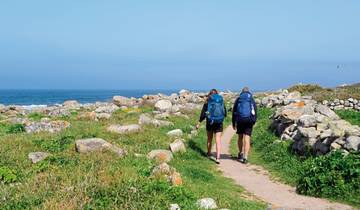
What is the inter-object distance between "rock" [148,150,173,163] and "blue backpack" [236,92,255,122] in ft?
9.53

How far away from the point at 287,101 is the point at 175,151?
16554 mm

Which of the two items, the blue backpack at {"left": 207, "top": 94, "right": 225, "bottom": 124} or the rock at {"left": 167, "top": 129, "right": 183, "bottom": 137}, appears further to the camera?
the rock at {"left": 167, "top": 129, "right": 183, "bottom": 137}

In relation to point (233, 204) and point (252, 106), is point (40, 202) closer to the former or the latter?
point (233, 204)

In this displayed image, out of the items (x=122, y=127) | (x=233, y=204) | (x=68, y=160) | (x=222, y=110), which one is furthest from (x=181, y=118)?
(x=233, y=204)

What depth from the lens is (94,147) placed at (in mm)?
13094

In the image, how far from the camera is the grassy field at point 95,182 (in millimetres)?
8617

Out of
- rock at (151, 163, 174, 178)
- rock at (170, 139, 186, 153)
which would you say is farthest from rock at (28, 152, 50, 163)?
rock at (170, 139, 186, 153)

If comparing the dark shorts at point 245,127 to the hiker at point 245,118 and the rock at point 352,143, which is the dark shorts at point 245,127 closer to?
the hiker at point 245,118

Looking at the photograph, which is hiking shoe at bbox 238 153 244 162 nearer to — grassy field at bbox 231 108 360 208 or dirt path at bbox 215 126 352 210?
dirt path at bbox 215 126 352 210

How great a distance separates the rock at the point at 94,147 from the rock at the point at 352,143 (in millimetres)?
Result: 6026

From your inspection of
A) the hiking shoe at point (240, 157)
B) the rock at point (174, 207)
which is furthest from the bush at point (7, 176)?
the hiking shoe at point (240, 157)

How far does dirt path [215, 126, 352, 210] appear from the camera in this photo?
10422mm

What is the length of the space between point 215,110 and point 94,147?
14.7 ft

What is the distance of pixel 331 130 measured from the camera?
48.4 ft
